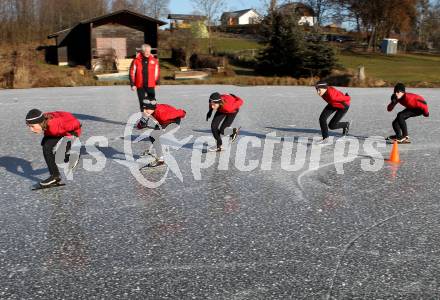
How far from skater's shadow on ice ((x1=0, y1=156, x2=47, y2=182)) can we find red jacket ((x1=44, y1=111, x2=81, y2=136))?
1.04 m

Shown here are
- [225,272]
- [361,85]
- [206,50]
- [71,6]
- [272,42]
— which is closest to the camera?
[225,272]

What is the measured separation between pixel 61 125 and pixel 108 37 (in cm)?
3498

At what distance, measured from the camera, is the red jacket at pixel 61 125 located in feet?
21.7

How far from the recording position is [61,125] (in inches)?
263

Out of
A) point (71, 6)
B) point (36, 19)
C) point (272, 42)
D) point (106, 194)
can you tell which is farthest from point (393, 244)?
point (71, 6)

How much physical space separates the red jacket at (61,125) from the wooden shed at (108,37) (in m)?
33.0

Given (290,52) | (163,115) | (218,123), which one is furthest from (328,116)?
(290,52)

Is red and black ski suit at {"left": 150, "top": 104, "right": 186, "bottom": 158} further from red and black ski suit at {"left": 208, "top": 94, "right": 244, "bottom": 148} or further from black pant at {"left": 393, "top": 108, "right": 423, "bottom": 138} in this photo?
black pant at {"left": 393, "top": 108, "right": 423, "bottom": 138}

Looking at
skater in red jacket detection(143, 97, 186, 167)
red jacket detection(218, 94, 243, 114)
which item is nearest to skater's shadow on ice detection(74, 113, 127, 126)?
red jacket detection(218, 94, 243, 114)

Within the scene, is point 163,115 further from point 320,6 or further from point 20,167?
point 320,6

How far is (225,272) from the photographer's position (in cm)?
428

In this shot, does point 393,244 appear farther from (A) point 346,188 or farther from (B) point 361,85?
(B) point 361,85

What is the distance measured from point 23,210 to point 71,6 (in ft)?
172

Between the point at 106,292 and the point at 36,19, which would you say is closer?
the point at 106,292
